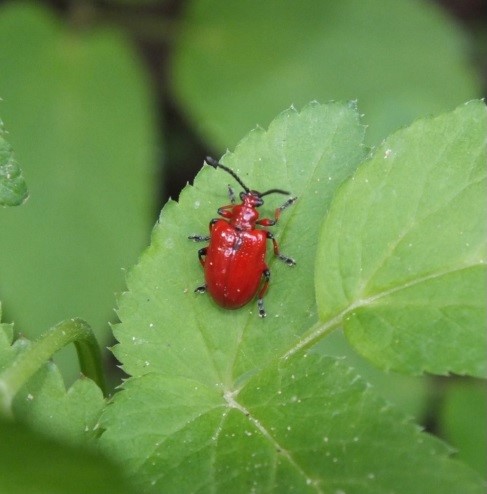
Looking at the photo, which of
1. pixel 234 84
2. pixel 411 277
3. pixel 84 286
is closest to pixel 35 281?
pixel 84 286

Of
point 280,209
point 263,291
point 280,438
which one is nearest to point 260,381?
point 280,438

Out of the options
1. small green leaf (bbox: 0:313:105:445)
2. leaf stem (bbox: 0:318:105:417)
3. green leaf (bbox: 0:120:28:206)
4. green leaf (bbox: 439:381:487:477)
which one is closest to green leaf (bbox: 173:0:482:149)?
green leaf (bbox: 439:381:487:477)

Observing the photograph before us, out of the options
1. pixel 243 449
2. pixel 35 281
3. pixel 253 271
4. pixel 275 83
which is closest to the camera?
pixel 243 449

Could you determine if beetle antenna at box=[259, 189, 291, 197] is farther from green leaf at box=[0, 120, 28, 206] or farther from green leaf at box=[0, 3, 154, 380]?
green leaf at box=[0, 3, 154, 380]

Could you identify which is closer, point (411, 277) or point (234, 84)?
point (411, 277)

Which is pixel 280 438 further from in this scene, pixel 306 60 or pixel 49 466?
pixel 306 60

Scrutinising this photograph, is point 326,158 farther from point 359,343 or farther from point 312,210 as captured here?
point 359,343

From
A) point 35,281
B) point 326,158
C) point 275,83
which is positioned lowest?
point 326,158
